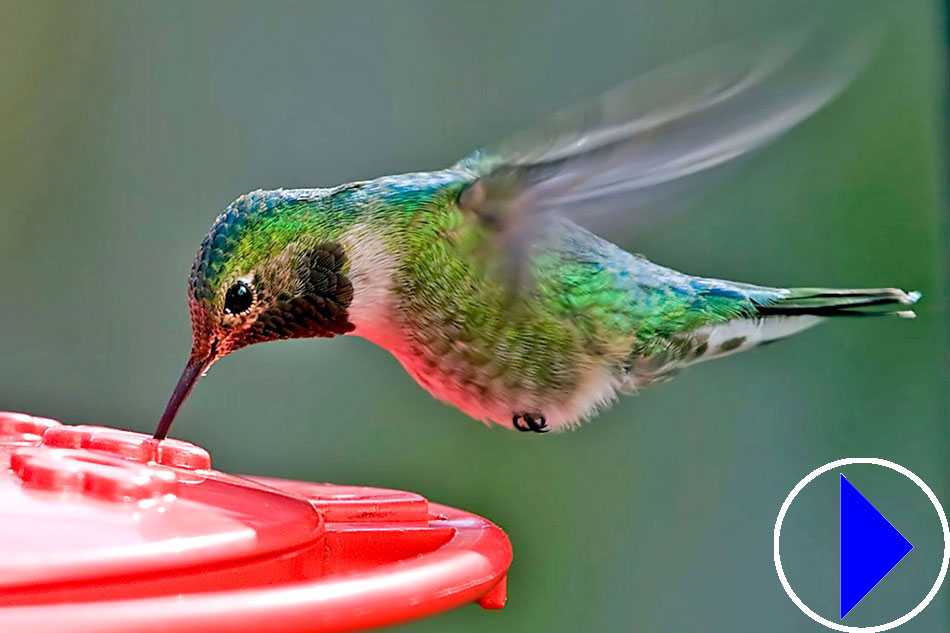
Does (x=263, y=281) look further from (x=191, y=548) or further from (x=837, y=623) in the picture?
(x=837, y=623)

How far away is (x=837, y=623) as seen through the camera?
3316mm

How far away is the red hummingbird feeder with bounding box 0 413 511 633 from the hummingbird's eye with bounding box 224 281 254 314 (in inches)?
12.7

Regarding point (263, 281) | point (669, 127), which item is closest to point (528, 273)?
point (263, 281)

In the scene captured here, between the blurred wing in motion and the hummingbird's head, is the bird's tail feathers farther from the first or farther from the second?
the hummingbird's head

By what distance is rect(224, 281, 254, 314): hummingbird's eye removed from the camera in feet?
5.83

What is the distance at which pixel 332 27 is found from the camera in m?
3.89

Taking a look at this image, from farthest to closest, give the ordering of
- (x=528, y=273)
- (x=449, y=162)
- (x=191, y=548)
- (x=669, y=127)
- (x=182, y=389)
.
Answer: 1. (x=449, y=162)
2. (x=528, y=273)
3. (x=182, y=389)
4. (x=669, y=127)
5. (x=191, y=548)

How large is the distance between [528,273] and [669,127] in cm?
53

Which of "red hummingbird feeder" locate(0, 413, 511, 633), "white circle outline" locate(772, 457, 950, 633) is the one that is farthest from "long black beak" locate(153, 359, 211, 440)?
"white circle outline" locate(772, 457, 950, 633)

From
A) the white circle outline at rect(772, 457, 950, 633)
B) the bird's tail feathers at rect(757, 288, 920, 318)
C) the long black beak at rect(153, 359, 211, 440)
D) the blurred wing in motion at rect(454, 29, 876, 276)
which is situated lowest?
the white circle outline at rect(772, 457, 950, 633)

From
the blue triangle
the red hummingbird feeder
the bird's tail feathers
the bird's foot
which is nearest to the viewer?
the red hummingbird feeder

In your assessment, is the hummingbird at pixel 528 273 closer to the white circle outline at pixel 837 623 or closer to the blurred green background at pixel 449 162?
the blurred green background at pixel 449 162

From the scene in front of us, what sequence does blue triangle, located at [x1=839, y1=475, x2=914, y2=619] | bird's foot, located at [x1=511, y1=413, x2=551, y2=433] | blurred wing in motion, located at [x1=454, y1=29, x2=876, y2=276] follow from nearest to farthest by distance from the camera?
blurred wing in motion, located at [x1=454, y1=29, x2=876, y2=276]
bird's foot, located at [x1=511, y1=413, x2=551, y2=433]
blue triangle, located at [x1=839, y1=475, x2=914, y2=619]

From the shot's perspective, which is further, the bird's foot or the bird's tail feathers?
the bird's tail feathers
